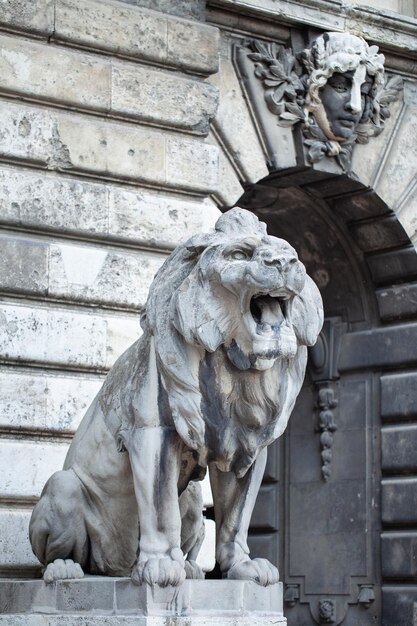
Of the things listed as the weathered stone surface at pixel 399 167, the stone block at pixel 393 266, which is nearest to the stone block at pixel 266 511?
the stone block at pixel 393 266

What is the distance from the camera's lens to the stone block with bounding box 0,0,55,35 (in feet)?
32.8

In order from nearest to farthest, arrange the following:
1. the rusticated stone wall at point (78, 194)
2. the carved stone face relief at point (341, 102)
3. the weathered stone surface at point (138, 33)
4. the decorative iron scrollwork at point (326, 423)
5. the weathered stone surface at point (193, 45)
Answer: the rusticated stone wall at point (78, 194)
the weathered stone surface at point (138, 33)
the weathered stone surface at point (193, 45)
the carved stone face relief at point (341, 102)
the decorative iron scrollwork at point (326, 423)

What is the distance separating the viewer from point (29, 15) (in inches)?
396

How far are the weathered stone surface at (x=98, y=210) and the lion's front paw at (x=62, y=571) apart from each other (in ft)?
8.09

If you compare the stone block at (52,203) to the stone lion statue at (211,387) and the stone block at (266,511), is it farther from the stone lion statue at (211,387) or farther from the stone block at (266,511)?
the stone block at (266,511)

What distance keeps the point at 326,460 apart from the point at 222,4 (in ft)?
12.2

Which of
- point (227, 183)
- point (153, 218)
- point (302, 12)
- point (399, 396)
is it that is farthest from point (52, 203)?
point (399, 396)

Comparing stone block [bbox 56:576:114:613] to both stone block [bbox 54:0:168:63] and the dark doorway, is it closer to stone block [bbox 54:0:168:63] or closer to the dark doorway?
stone block [bbox 54:0:168:63]

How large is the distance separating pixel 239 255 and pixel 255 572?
4.68ft

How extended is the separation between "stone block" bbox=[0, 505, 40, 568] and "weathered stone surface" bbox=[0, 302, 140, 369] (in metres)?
0.89

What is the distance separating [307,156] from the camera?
1188 cm

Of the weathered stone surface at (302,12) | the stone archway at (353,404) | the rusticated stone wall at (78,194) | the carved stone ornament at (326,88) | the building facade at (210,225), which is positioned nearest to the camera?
the rusticated stone wall at (78,194)

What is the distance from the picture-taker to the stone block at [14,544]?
30.7ft

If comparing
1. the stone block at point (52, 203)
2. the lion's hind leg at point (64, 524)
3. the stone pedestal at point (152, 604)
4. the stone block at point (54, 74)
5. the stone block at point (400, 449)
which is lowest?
the stone pedestal at point (152, 604)
